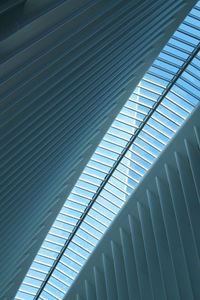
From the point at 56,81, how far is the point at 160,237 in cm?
1209

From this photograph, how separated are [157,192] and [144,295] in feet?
13.5

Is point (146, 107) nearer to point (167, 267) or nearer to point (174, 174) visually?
point (174, 174)

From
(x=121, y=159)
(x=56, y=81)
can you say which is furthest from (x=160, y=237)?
(x=56, y=81)

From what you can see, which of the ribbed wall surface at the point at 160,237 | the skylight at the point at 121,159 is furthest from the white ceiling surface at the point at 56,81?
the ribbed wall surface at the point at 160,237

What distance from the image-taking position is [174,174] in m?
20.9

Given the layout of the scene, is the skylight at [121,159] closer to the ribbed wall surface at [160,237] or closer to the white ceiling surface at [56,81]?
the ribbed wall surface at [160,237]

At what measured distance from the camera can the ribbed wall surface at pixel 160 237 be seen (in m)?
19.2

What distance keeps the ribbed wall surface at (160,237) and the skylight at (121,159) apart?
617mm

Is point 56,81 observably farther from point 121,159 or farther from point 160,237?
point 121,159

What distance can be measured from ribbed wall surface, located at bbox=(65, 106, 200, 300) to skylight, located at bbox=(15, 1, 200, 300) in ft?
2.02

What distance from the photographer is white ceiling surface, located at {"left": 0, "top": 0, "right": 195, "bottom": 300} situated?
794 centimetres

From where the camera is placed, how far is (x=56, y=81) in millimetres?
9828

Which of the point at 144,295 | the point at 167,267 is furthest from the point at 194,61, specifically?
the point at 144,295

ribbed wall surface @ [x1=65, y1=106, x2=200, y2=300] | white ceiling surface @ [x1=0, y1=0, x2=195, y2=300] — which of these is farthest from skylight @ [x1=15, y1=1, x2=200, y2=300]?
white ceiling surface @ [x1=0, y1=0, x2=195, y2=300]
